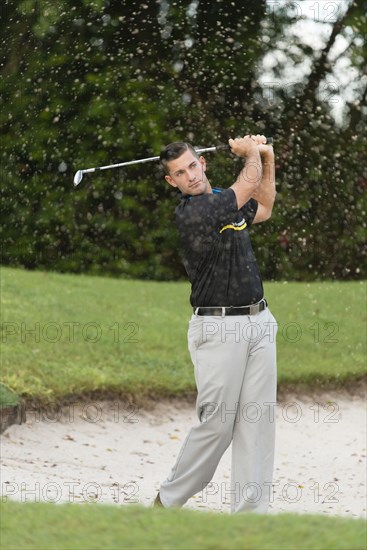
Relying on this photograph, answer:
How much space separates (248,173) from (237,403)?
80cm

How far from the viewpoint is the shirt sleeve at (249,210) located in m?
3.78

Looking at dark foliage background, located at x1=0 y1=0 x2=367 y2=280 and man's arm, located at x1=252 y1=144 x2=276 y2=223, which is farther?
dark foliage background, located at x1=0 y1=0 x2=367 y2=280

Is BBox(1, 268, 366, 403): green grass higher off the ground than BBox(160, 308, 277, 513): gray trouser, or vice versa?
BBox(160, 308, 277, 513): gray trouser

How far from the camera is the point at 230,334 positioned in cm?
357

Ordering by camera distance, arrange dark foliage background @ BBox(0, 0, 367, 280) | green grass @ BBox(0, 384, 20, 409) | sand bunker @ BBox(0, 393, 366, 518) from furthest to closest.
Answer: dark foliage background @ BBox(0, 0, 367, 280)
green grass @ BBox(0, 384, 20, 409)
sand bunker @ BBox(0, 393, 366, 518)

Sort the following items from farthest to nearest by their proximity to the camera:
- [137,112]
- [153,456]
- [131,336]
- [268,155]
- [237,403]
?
[137,112]
[131,336]
[153,456]
[268,155]
[237,403]

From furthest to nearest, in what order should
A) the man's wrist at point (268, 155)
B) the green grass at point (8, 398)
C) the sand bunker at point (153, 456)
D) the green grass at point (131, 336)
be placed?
the green grass at point (131, 336)
the green grass at point (8, 398)
the sand bunker at point (153, 456)
the man's wrist at point (268, 155)

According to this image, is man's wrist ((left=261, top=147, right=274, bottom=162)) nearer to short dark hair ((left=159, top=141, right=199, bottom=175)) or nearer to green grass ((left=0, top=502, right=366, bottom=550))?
short dark hair ((left=159, top=141, right=199, bottom=175))

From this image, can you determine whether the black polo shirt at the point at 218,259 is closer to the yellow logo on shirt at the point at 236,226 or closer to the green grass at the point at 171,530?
the yellow logo on shirt at the point at 236,226

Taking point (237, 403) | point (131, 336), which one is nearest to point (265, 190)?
point (237, 403)

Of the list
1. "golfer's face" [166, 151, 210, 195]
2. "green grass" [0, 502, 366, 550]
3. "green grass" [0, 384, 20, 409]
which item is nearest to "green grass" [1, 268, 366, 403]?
"green grass" [0, 384, 20, 409]

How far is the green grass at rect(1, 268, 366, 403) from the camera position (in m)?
6.71

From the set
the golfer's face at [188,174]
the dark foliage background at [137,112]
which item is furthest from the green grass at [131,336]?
the golfer's face at [188,174]

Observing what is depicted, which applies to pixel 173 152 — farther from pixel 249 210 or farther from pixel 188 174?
pixel 249 210
